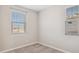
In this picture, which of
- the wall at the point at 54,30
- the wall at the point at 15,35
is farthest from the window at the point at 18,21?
the wall at the point at 54,30

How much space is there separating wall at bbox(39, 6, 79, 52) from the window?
35cm

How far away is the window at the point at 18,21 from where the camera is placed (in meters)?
1.61

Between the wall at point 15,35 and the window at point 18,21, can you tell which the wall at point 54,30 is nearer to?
the wall at point 15,35

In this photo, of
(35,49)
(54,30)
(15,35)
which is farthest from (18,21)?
(54,30)

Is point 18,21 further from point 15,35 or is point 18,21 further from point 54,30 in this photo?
point 54,30

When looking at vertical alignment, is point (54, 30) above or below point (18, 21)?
below

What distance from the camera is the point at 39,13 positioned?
1.69 m

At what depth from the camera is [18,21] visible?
65.0 inches

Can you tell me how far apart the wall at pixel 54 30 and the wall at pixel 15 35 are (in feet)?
0.48

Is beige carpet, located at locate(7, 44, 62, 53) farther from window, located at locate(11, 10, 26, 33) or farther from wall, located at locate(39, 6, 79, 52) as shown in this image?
window, located at locate(11, 10, 26, 33)

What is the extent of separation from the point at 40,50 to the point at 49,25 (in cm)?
55

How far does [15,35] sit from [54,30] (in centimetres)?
80
